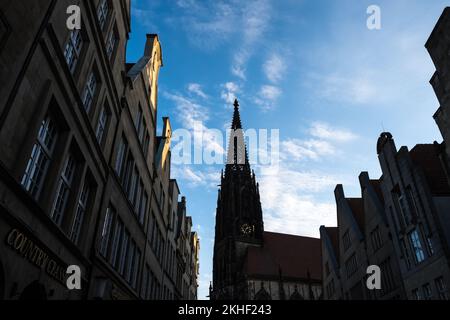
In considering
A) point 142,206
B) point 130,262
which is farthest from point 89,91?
point 142,206

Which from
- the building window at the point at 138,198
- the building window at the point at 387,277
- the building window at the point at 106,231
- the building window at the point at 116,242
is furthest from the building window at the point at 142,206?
the building window at the point at 387,277

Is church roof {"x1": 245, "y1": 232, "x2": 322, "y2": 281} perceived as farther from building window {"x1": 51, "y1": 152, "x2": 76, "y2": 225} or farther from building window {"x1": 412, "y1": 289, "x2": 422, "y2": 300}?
building window {"x1": 51, "y1": 152, "x2": 76, "y2": 225}

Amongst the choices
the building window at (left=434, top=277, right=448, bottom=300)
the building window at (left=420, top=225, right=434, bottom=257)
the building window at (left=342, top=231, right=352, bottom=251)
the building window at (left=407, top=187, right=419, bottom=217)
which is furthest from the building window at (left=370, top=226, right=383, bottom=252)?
the building window at (left=434, top=277, right=448, bottom=300)

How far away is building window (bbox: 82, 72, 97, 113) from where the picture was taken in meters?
12.6

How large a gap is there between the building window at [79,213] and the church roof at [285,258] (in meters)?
55.5

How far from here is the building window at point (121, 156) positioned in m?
16.8

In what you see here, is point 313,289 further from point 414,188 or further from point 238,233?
point 414,188

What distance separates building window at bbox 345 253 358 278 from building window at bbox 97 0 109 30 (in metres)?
31.3

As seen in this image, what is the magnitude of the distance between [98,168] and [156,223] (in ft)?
45.9

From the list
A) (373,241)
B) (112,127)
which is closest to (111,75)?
(112,127)

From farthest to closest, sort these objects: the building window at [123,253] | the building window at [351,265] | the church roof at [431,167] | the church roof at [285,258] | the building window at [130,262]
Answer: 1. the church roof at [285,258]
2. the building window at [351,265]
3. the church roof at [431,167]
4. the building window at [130,262]
5. the building window at [123,253]

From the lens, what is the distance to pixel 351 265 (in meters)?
35.7

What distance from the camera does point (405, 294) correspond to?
24109mm

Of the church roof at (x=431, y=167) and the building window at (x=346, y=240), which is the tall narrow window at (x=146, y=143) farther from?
the building window at (x=346, y=240)
